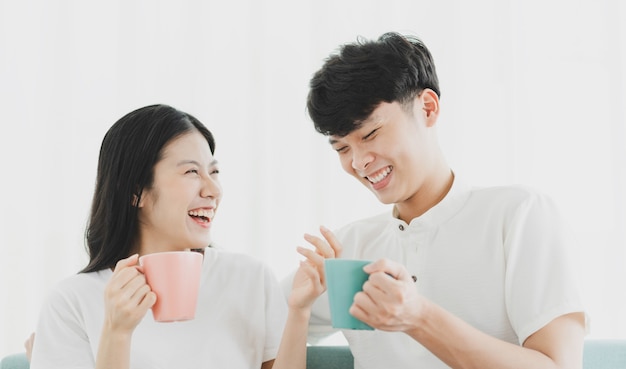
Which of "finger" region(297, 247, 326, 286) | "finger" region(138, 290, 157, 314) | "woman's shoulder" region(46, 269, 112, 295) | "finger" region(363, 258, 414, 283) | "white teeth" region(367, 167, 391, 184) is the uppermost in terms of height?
"white teeth" region(367, 167, 391, 184)

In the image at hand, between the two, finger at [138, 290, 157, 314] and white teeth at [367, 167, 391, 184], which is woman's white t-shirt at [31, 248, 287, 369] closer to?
finger at [138, 290, 157, 314]

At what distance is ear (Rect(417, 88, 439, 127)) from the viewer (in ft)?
5.56

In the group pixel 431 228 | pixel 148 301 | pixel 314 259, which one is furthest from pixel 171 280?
pixel 431 228

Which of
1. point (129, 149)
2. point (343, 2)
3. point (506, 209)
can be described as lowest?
point (506, 209)

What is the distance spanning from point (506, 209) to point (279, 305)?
0.59 metres

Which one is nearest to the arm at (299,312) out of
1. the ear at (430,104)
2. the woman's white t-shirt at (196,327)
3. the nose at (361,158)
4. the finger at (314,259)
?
the finger at (314,259)

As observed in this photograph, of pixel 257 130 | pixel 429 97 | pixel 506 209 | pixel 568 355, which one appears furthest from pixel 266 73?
pixel 568 355

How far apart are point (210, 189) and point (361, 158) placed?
15.2 inches

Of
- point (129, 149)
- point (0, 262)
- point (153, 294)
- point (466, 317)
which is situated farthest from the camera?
point (0, 262)

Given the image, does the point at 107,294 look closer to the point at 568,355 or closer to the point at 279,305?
the point at 279,305

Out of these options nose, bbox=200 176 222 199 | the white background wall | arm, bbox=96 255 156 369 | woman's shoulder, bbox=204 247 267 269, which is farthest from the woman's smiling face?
the white background wall

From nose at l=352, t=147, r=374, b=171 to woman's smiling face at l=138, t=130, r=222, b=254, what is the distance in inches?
14.1

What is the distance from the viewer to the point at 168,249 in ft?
6.02

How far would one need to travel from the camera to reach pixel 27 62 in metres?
2.70
